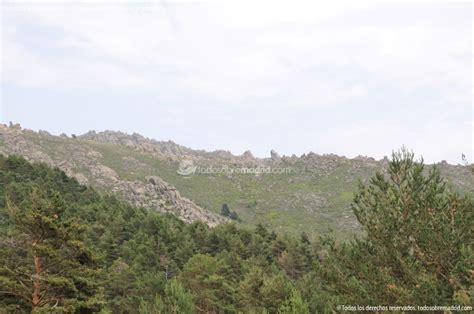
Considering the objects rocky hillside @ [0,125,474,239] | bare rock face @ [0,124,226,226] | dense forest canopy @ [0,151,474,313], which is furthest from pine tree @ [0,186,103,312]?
rocky hillside @ [0,125,474,239]

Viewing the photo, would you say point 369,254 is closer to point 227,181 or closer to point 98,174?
point 98,174

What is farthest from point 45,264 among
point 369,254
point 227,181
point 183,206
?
point 227,181

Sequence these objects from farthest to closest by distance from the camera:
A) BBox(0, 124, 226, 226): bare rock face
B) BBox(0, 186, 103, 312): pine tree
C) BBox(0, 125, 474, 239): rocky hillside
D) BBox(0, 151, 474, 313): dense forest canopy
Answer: BBox(0, 125, 474, 239): rocky hillside → BBox(0, 124, 226, 226): bare rock face → BBox(0, 186, 103, 312): pine tree → BBox(0, 151, 474, 313): dense forest canopy

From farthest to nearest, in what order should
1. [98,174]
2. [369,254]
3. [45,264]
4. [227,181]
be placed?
[227,181] → [98,174] → [369,254] → [45,264]

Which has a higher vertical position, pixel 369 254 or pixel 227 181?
pixel 227 181

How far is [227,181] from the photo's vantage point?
156 metres

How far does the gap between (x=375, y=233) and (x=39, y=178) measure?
201 ft

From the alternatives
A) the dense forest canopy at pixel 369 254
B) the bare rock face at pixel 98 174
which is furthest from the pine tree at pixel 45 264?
the bare rock face at pixel 98 174

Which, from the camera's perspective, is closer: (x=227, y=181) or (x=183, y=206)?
(x=183, y=206)

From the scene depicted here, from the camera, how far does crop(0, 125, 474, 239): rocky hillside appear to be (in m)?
114

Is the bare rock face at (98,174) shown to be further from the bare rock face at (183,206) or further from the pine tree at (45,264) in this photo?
the pine tree at (45,264)

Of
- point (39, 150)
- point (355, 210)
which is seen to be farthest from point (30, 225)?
point (39, 150)

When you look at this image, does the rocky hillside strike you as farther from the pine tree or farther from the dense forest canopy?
the pine tree

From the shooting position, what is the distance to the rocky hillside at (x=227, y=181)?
114 metres
